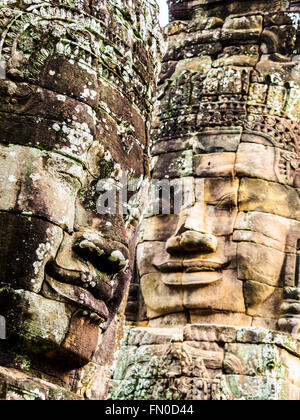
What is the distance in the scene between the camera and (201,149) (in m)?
9.56

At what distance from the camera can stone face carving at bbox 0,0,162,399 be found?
2.61 metres

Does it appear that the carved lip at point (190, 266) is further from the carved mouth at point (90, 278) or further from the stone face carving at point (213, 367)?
the carved mouth at point (90, 278)

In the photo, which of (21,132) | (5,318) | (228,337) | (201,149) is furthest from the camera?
(201,149)

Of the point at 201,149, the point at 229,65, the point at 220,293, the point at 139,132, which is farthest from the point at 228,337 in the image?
the point at 139,132

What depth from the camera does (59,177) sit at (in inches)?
110

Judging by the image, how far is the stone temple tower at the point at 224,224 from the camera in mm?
7992

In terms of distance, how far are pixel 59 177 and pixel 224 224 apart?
6.41 m

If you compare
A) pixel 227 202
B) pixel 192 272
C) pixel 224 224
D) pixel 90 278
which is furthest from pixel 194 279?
pixel 90 278

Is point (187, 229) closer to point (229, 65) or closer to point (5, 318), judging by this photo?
point (229, 65)

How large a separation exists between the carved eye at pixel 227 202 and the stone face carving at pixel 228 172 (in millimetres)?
12

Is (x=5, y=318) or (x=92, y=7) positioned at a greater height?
(x=92, y=7)

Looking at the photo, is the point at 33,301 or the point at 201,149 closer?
the point at 33,301

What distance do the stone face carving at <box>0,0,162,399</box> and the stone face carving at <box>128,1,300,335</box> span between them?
18.6ft

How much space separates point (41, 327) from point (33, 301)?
0.31 ft
